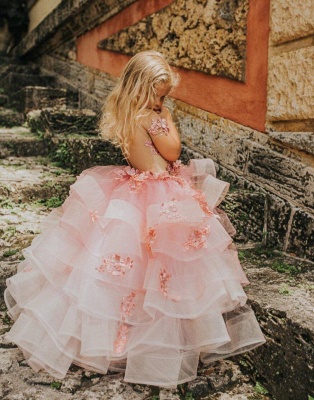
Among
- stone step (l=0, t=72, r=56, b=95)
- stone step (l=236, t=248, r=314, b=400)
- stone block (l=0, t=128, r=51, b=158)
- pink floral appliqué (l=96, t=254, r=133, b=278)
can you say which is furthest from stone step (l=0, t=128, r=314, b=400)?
stone step (l=0, t=72, r=56, b=95)

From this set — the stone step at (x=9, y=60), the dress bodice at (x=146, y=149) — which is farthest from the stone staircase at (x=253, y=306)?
the stone step at (x=9, y=60)

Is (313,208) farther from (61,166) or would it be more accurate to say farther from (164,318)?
(61,166)

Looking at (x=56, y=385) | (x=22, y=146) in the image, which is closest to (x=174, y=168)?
(x=56, y=385)

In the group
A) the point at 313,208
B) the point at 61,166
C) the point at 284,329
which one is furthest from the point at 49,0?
the point at 284,329

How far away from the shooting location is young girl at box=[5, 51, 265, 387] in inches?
79.2

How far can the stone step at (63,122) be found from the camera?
4402 millimetres

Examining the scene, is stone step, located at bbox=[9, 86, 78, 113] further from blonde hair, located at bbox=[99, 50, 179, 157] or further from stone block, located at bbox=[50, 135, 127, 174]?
blonde hair, located at bbox=[99, 50, 179, 157]

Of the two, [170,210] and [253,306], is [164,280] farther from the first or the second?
[253,306]

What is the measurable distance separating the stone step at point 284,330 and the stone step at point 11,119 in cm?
348

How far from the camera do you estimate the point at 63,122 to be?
14.7 ft

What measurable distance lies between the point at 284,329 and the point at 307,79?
130 centimetres

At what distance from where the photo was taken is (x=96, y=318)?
2037mm

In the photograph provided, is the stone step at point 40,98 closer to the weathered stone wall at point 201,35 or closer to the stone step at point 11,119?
the stone step at point 11,119

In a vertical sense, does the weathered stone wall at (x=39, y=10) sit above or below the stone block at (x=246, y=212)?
above
